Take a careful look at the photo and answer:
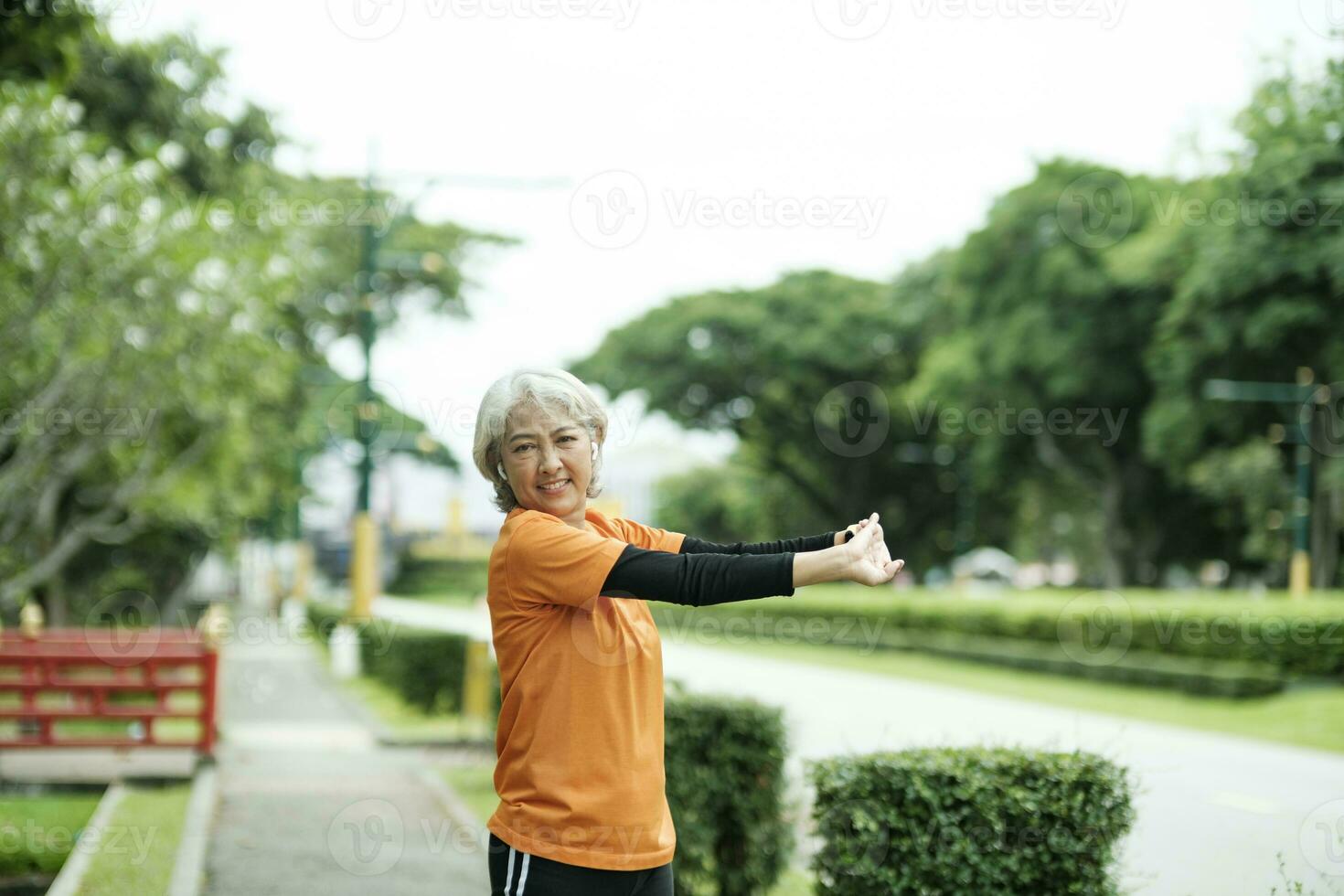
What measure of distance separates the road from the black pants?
2.06m

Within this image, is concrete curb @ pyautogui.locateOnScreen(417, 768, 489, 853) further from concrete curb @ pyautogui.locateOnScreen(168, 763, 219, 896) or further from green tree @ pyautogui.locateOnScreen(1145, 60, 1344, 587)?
green tree @ pyautogui.locateOnScreen(1145, 60, 1344, 587)

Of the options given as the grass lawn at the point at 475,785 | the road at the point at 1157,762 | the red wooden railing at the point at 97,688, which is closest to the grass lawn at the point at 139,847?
the red wooden railing at the point at 97,688

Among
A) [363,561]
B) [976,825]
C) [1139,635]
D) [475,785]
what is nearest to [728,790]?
[976,825]

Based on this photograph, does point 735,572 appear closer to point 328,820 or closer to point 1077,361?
point 328,820

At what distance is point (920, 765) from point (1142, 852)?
4423 millimetres

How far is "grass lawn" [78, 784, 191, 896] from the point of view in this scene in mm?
6734

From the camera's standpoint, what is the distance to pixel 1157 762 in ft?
40.5

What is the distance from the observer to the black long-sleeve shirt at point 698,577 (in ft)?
8.30

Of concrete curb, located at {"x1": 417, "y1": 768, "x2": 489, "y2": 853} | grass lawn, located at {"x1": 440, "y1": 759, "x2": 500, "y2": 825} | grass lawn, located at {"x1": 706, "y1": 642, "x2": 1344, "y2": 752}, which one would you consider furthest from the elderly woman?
grass lawn, located at {"x1": 706, "y1": 642, "x2": 1344, "y2": 752}

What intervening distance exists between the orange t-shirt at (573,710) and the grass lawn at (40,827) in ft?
20.9

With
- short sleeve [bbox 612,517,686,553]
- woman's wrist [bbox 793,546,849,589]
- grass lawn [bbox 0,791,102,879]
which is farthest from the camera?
grass lawn [bbox 0,791,102,879]

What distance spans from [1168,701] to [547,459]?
16.9m

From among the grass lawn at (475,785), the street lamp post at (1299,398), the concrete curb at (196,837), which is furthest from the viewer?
the street lamp post at (1299,398)

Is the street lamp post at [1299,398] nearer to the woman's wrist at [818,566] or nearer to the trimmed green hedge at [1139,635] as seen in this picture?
the trimmed green hedge at [1139,635]
